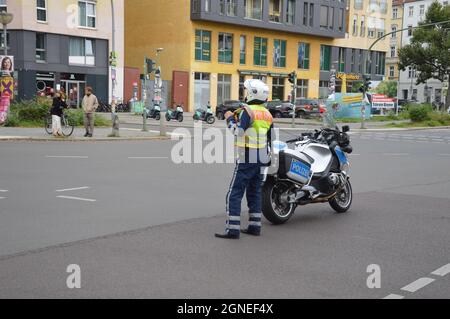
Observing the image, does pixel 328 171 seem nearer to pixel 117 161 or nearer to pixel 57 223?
pixel 57 223

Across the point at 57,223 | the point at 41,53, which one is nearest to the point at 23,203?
the point at 57,223

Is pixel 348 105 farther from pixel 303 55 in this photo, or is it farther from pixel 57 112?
pixel 57 112

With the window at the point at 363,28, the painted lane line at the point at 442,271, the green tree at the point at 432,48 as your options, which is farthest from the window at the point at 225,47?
the painted lane line at the point at 442,271

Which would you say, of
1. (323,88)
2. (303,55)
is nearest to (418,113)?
(303,55)

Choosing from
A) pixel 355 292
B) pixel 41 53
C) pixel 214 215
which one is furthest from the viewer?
pixel 41 53

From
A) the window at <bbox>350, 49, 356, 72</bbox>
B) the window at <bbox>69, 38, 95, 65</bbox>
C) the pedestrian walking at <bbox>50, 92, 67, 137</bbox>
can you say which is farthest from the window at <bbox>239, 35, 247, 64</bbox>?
the pedestrian walking at <bbox>50, 92, 67, 137</bbox>

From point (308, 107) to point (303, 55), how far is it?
16.3 m

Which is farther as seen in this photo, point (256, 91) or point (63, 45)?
point (63, 45)

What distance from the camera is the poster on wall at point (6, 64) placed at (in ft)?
77.4

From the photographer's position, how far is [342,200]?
354 inches

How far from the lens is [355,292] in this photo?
5023mm

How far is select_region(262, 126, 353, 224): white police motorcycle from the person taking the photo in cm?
770

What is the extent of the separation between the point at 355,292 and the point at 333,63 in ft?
204

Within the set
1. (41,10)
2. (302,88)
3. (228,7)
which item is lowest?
(302,88)
